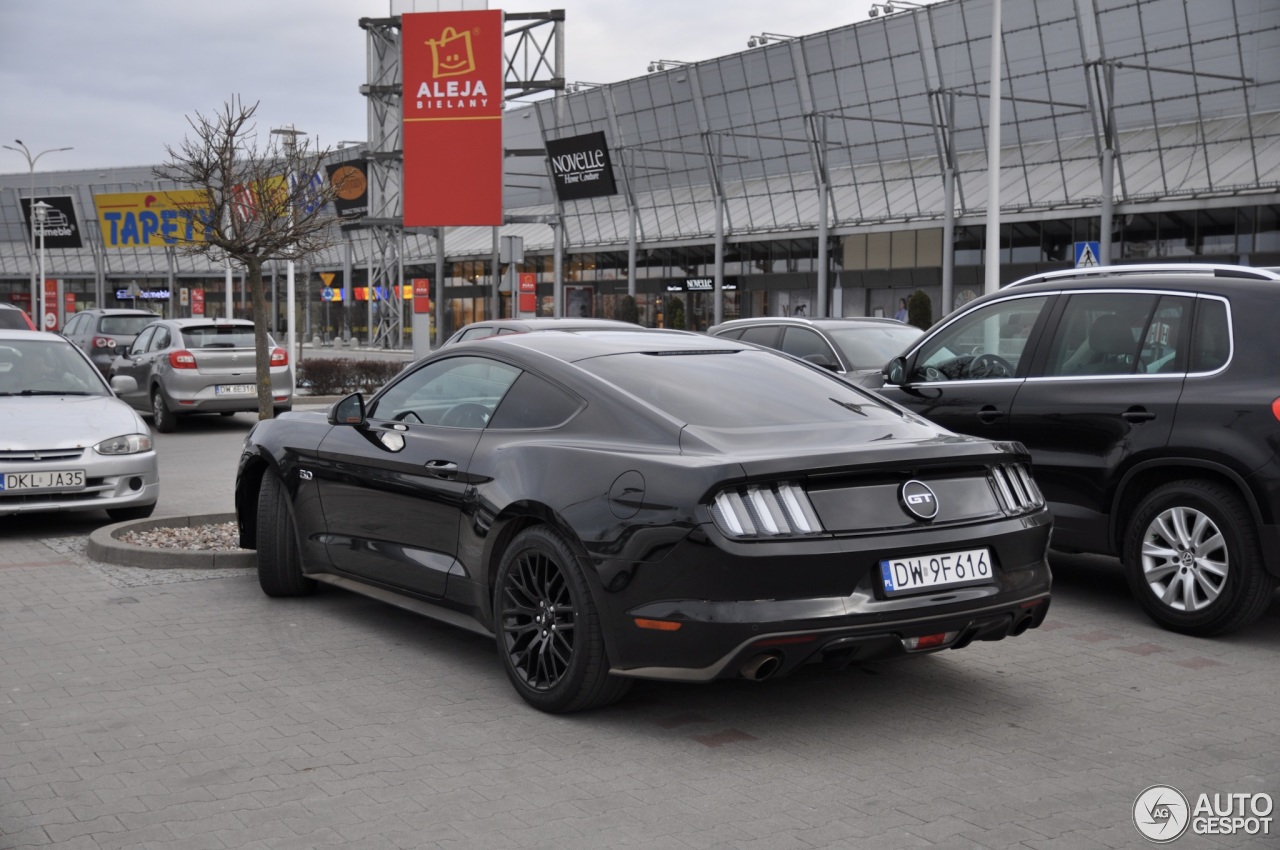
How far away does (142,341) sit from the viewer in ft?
65.3

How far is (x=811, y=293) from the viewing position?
174 ft

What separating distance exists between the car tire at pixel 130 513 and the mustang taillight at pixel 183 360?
8.62 meters

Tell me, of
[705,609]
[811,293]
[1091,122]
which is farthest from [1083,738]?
[811,293]

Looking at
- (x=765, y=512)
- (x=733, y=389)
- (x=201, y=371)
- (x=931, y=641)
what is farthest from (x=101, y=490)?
(x=201, y=371)

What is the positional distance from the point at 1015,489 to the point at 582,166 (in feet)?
168

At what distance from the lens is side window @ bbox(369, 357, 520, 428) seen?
5922mm

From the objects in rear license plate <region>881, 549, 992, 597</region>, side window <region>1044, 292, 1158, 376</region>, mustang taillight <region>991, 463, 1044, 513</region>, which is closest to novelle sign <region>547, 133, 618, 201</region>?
side window <region>1044, 292, 1158, 376</region>

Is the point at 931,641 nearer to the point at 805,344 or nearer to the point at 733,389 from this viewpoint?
the point at 733,389

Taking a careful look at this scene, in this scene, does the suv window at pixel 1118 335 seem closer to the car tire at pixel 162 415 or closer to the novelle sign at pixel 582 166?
the car tire at pixel 162 415

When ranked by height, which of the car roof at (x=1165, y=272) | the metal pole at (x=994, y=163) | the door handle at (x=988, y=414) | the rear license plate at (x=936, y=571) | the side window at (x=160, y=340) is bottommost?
the rear license plate at (x=936, y=571)

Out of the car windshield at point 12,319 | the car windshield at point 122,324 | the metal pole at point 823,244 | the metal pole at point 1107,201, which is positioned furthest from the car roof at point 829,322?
the metal pole at point 823,244

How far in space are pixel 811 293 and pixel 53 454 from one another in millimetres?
45486

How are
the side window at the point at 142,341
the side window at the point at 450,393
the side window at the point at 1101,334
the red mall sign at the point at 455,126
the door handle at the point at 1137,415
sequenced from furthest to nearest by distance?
1. the red mall sign at the point at 455,126
2. the side window at the point at 142,341
3. the side window at the point at 1101,334
4. the door handle at the point at 1137,415
5. the side window at the point at 450,393

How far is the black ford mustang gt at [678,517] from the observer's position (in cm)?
468
